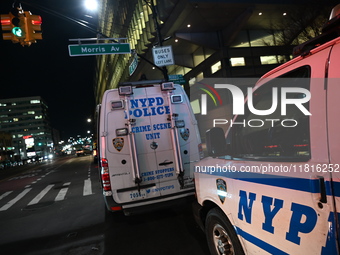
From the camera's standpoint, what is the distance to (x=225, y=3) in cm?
1786

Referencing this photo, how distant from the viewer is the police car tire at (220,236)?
2.72m

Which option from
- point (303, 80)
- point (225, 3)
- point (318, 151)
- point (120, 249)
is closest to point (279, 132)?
point (303, 80)

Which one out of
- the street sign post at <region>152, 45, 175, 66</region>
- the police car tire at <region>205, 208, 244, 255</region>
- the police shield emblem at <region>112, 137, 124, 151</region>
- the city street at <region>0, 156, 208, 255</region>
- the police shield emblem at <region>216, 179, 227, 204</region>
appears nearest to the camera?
the police car tire at <region>205, 208, 244, 255</region>

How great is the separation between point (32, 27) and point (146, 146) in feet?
24.4

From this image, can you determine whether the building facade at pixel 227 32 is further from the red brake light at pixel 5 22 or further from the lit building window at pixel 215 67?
the red brake light at pixel 5 22

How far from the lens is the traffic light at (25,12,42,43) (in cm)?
909

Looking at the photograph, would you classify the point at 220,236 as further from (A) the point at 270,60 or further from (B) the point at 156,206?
(A) the point at 270,60

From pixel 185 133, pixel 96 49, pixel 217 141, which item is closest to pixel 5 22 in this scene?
pixel 96 49

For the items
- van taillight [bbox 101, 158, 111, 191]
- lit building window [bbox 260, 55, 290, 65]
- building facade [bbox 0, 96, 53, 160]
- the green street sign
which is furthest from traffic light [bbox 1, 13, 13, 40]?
building facade [bbox 0, 96, 53, 160]

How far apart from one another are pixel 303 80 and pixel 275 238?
1346 mm

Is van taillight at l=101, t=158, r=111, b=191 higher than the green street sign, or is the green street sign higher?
the green street sign

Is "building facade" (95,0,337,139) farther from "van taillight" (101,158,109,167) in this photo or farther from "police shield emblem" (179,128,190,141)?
"van taillight" (101,158,109,167)

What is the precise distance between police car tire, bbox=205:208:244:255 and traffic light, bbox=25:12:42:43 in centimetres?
925

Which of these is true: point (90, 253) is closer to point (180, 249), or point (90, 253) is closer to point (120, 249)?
point (120, 249)
